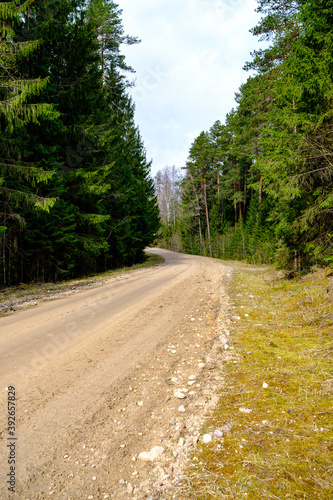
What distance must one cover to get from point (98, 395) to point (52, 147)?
11.1m

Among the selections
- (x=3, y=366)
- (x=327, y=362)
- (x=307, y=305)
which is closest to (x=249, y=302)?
(x=307, y=305)

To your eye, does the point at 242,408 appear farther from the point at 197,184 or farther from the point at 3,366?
the point at 197,184

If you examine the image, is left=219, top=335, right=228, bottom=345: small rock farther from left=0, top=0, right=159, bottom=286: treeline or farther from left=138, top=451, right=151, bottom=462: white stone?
left=0, top=0, right=159, bottom=286: treeline

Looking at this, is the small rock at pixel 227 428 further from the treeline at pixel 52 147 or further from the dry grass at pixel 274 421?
the treeline at pixel 52 147

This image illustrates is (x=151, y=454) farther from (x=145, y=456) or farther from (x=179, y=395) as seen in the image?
(x=179, y=395)

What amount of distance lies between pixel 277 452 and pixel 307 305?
4.09 m

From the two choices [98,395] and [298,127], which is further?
[298,127]

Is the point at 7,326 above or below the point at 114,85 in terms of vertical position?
below

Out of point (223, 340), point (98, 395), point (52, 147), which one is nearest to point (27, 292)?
point (52, 147)

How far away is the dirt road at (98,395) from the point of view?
1996 mm

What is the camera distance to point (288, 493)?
1.64m

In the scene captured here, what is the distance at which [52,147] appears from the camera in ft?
36.3

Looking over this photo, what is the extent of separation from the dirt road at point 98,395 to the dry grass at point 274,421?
35cm

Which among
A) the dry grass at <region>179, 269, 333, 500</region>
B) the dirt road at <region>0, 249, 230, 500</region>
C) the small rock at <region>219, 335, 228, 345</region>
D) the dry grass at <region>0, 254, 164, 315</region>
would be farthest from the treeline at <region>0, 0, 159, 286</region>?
the dry grass at <region>179, 269, 333, 500</region>
